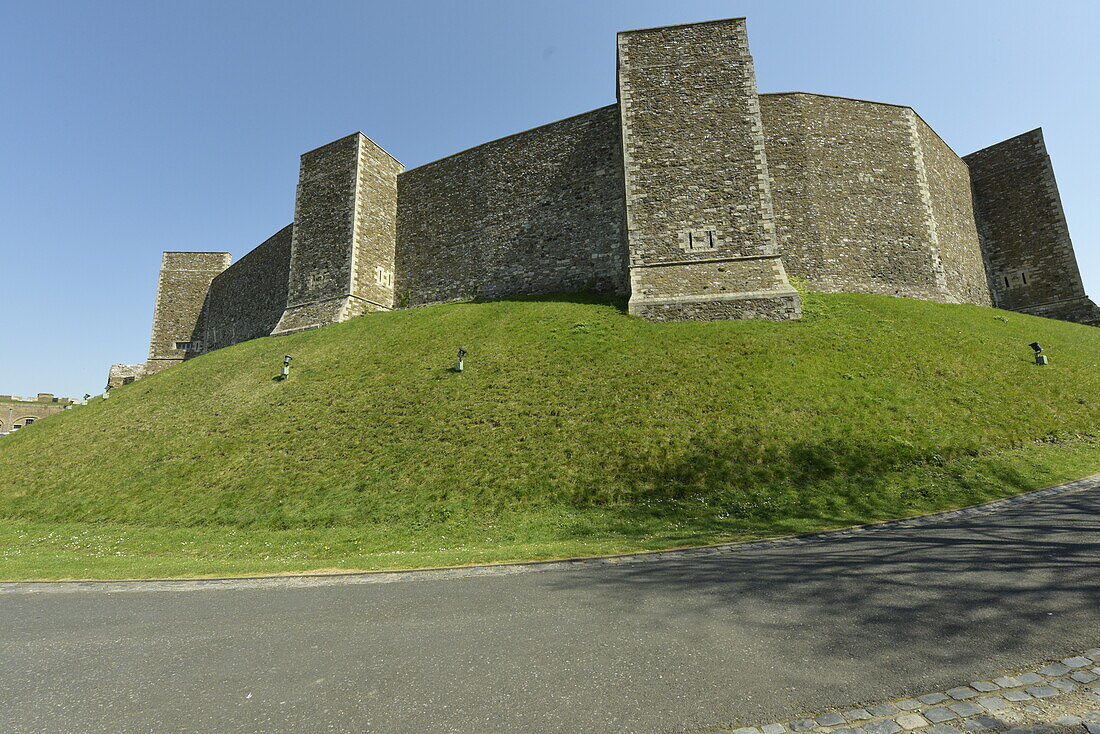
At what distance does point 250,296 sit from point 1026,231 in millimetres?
54535

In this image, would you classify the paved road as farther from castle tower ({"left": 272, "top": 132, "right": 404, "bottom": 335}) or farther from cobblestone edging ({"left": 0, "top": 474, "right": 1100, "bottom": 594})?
castle tower ({"left": 272, "top": 132, "right": 404, "bottom": 335})

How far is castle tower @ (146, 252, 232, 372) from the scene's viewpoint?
4568cm

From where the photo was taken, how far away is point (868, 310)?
765 inches

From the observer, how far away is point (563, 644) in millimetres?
4121

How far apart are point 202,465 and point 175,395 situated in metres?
8.40

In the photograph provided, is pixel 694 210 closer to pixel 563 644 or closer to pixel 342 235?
pixel 563 644

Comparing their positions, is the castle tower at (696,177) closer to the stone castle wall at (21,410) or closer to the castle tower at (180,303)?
the castle tower at (180,303)

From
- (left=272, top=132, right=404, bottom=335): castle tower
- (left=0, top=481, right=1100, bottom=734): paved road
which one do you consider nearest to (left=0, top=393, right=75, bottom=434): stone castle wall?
(left=272, top=132, right=404, bottom=335): castle tower

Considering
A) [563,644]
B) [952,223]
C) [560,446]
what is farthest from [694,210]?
[563,644]

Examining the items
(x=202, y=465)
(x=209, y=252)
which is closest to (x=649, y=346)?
(x=202, y=465)

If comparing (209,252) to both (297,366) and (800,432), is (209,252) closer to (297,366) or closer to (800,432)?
(297,366)

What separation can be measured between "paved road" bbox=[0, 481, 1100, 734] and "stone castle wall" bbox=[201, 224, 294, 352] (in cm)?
3224

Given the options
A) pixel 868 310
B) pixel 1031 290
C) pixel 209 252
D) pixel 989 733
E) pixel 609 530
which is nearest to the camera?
pixel 989 733

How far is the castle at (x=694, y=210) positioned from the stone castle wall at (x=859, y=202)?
0.11m
